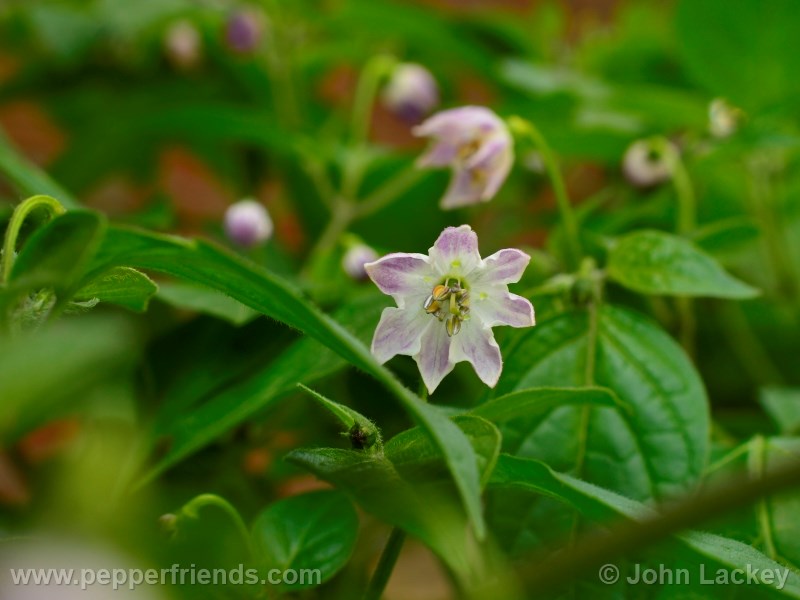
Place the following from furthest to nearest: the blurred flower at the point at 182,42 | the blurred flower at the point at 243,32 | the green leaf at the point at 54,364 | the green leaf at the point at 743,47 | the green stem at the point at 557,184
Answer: the blurred flower at the point at 182,42 → the blurred flower at the point at 243,32 → the green leaf at the point at 743,47 → the green stem at the point at 557,184 → the green leaf at the point at 54,364

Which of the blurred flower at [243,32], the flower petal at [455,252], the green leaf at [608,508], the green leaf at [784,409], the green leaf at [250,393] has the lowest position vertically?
the green leaf at [608,508]

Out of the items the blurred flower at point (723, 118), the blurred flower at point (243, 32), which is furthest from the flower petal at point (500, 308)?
the blurred flower at point (243, 32)

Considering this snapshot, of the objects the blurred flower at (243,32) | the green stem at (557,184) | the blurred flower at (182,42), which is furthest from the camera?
the blurred flower at (182,42)

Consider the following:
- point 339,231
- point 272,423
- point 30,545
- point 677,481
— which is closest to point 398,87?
point 339,231

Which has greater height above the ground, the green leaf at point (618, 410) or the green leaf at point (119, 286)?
the green leaf at point (618, 410)

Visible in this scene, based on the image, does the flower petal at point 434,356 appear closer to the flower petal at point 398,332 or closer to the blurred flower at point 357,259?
the flower petal at point 398,332

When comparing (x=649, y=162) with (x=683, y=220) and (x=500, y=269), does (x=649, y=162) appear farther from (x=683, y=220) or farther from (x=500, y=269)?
(x=500, y=269)

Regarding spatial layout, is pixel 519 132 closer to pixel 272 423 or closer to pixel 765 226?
pixel 272 423

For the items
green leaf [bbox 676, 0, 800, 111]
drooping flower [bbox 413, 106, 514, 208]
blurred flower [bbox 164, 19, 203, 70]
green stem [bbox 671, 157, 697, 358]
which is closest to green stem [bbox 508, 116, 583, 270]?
drooping flower [bbox 413, 106, 514, 208]
